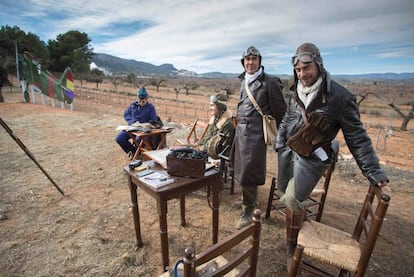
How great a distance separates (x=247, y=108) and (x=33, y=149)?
203 inches

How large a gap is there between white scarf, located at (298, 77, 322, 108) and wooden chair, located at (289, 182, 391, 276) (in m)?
0.76

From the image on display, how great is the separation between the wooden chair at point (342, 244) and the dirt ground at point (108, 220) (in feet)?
2.04

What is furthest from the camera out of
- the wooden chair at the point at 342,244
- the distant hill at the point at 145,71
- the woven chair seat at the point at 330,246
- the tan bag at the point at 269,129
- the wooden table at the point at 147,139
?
the distant hill at the point at 145,71

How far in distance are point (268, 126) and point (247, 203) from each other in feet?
3.17

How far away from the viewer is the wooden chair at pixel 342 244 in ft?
4.60

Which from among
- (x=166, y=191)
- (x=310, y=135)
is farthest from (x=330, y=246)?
(x=166, y=191)

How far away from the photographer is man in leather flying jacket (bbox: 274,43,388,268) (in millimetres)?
1651

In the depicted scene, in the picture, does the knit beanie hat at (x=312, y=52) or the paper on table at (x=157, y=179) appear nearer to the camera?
the knit beanie hat at (x=312, y=52)

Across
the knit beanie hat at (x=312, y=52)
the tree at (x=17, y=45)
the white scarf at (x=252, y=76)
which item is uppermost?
the tree at (x=17, y=45)

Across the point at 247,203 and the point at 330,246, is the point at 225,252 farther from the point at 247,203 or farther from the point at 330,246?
the point at 247,203

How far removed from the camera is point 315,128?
1729 millimetres

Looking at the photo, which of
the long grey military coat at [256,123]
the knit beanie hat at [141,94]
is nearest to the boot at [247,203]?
the long grey military coat at [256,123]

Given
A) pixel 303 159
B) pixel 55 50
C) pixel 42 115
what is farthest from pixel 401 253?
pixel 55 50

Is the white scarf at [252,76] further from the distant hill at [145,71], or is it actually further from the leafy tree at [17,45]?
the distant hill at [145,71]
